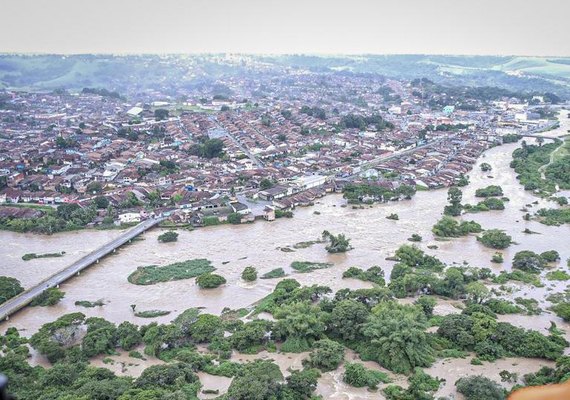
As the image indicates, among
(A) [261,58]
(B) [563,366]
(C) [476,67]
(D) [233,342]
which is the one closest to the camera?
(B) [563,366]

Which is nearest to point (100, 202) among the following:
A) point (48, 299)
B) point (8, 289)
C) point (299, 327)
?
point (8, 289)

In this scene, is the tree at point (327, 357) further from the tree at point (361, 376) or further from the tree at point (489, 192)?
the tree at point (489, 192)

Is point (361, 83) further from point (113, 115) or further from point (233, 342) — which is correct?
point (233, 342)

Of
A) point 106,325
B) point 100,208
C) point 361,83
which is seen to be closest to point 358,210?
point 100,208

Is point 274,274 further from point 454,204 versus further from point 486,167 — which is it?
point 486,167

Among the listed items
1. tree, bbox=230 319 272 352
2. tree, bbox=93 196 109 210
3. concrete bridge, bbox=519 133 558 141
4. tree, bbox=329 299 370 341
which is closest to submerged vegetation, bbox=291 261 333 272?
tree, bbox=329 299 370 341

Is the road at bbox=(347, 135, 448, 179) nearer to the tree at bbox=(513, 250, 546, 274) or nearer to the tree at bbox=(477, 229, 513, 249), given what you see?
the tree at bbox=(477, 229, 513, 249)
